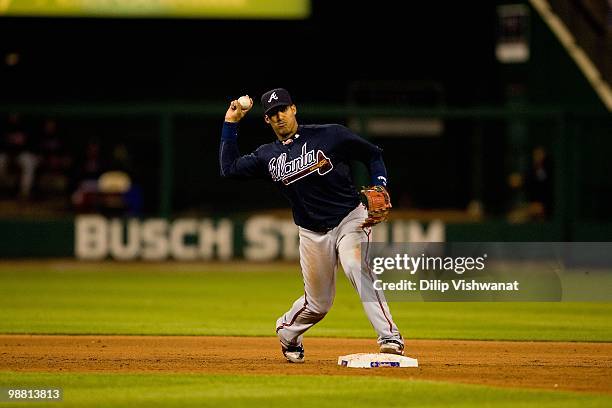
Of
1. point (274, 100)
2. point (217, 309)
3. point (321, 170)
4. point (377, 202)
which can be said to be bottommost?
point (217, 309)

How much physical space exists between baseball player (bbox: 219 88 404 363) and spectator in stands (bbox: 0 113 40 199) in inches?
540

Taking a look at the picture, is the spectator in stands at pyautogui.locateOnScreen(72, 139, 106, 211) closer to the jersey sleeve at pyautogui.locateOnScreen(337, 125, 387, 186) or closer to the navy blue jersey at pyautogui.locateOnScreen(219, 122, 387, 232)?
the navy blue jersey at pyautogui.locateOnScreen(219, 122, 387, 232)

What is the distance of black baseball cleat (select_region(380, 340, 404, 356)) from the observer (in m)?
9.09

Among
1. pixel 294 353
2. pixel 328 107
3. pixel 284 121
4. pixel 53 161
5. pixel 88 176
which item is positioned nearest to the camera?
pixel 284 121

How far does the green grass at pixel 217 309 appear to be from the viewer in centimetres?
1278

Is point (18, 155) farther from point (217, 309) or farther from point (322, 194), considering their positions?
point (322, 194)

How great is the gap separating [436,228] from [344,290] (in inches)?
173

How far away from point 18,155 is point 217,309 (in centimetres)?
881

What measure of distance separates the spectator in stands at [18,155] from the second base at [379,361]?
1390cm

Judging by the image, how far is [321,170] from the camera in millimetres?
9195

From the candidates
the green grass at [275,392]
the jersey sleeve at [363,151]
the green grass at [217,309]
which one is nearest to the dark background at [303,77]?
the green grass at [217,309]

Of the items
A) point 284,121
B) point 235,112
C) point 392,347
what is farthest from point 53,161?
point 392,347

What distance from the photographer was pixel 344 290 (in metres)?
17.7

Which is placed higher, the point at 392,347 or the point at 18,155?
the point at 18,155
